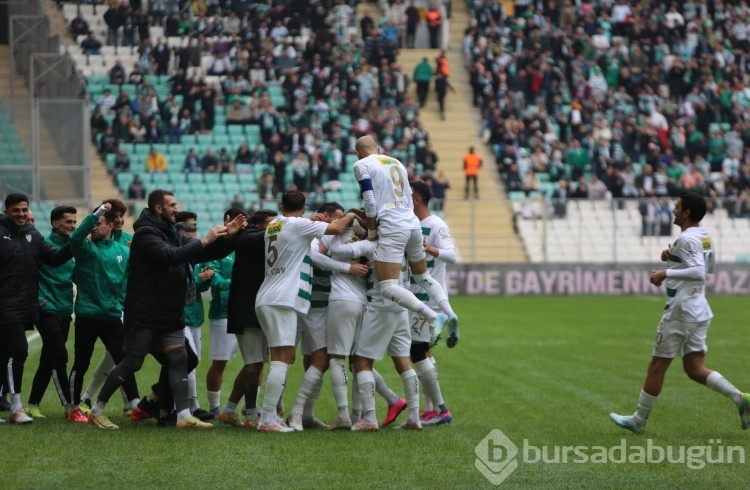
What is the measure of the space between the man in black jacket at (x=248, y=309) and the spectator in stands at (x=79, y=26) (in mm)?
30294

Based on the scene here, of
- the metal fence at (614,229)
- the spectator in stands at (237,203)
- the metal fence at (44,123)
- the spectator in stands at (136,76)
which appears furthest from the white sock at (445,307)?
the spectator in stands at (136,76)

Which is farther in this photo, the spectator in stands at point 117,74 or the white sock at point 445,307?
the spectator in stands at point 117,74

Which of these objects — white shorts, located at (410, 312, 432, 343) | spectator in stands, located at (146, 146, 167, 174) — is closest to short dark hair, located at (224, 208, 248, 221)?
white shorts, located at (410, 312, 432, 343)

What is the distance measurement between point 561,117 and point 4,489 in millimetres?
32769

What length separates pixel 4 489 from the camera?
8.41m

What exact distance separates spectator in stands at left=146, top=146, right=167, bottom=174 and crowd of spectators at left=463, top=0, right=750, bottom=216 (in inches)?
398

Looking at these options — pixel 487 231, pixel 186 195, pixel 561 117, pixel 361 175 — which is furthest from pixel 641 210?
pixel 361 175

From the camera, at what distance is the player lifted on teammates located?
36.4ft

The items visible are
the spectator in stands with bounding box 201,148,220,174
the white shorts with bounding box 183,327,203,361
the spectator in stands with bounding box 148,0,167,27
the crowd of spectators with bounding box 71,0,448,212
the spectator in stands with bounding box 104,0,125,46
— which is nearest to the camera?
the white shorts with bounding box 183,327,203,361

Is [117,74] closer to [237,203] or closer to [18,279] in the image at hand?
[237,203]

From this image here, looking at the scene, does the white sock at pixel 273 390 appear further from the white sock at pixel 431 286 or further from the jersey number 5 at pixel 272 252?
the white sock at pixel 431 286

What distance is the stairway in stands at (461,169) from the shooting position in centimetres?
3316

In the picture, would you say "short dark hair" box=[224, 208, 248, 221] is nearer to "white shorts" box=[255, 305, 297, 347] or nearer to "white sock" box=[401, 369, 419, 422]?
"white shorts" box=[255, 305, 297, 347]

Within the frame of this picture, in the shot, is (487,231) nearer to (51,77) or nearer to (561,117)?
(561,117)
